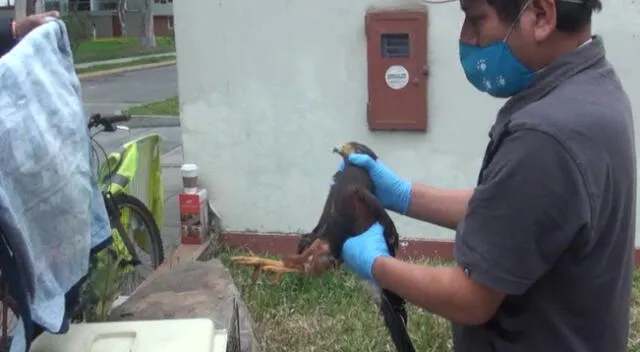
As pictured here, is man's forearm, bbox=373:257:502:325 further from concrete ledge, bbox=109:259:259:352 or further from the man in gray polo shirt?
concrete ledge, bbox=109:259:259:352

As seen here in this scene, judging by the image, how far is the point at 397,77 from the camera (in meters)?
5.57

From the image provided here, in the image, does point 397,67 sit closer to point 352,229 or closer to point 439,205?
point 439,205

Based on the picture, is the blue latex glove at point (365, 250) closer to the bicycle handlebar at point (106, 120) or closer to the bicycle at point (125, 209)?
A: the bicycle at point (125, 209)

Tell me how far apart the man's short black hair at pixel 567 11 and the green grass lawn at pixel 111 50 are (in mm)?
28122

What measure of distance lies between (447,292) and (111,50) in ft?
112

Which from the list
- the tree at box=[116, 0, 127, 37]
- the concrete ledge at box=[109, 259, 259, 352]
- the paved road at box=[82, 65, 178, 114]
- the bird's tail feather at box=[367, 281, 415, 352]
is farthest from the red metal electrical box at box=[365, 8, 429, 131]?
the tree at box=[116, 0, 127, 37]

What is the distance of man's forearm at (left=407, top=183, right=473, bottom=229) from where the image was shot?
2531 millimetres

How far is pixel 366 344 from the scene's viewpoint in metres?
4.39

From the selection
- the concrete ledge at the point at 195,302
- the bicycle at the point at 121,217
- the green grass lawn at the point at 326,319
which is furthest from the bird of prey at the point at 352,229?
the green grass lawn at the point at 326,319

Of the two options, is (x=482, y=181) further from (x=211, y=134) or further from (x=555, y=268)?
(x=211, y=134)

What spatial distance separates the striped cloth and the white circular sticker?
3.00 m

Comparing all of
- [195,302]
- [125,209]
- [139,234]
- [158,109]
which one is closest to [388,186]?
[195,302]

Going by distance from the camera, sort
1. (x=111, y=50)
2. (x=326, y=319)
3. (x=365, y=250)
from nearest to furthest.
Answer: (x=365, y=250)
(x=326, y=319)
(x=111, y=50)

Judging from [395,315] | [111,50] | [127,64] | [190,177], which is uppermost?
[395,315]
